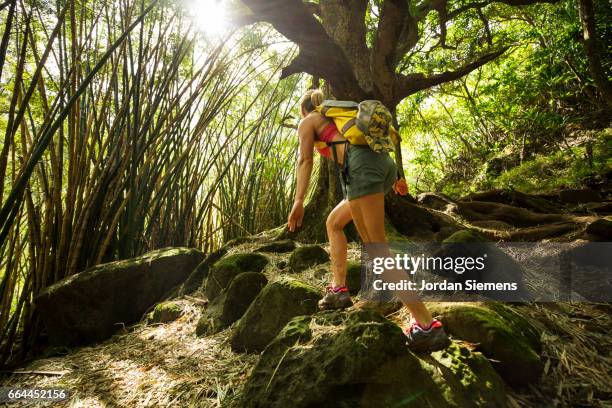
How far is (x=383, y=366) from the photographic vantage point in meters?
0.98

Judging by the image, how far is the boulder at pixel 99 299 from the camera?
1.98 m

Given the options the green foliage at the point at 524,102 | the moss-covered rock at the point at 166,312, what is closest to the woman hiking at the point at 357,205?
the moss-covered rock at the point at 166,312

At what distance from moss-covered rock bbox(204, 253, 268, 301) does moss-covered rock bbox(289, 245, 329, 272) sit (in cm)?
21

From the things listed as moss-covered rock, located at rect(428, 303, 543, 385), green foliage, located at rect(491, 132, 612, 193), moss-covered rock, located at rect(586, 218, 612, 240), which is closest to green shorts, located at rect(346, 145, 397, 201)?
moss-covered rock, located at rect(428, 303, 543, 385)

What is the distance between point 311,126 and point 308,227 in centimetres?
145

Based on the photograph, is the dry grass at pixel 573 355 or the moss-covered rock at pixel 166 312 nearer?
the dry grass at pixel 573 355

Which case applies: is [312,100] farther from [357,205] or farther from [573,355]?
[573,355]

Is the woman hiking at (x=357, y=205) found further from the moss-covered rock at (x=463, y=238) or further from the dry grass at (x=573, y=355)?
the moss-covered rock at (x=463, y=238)

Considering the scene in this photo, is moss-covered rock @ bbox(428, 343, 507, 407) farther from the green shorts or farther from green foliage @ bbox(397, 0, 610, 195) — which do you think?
green foliage @ bbox(397, 0, 610, 195)

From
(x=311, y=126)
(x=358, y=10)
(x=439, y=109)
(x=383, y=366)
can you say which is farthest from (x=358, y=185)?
(x=439, y=109)

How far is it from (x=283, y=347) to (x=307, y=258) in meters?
1.10

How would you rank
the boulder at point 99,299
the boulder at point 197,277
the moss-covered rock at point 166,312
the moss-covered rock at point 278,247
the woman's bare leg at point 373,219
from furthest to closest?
the moss-covered rock at point 278,247 → the boulder at point 197,277 → the moss-covered rock at point 166,312 → the boulder at point 99,299 → the woman's bare leg at point 373,219

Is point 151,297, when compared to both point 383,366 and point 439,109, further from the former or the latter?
point 439,109

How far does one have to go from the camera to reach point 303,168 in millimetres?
1477
